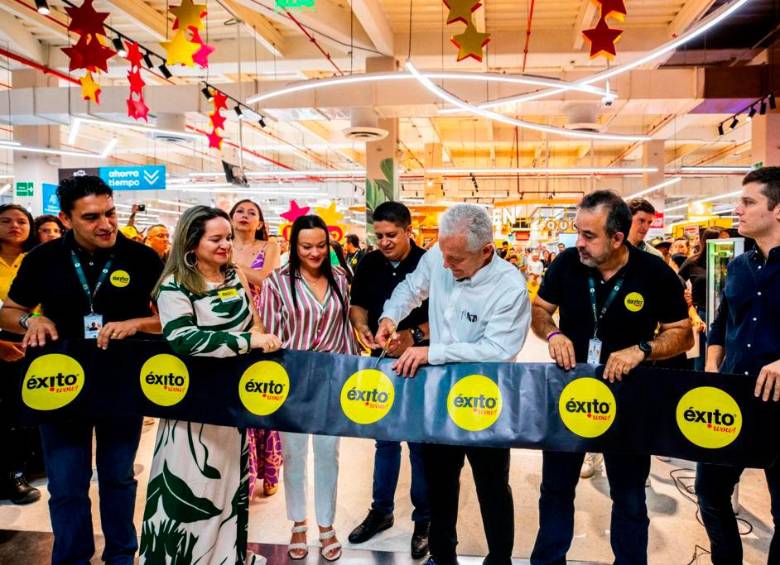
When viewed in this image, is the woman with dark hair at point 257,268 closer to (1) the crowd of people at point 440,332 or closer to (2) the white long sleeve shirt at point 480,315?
(1) the crowd of people at point 440,332

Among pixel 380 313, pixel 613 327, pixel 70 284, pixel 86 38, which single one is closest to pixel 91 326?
pixel 70 284

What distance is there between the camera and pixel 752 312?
1836 mm

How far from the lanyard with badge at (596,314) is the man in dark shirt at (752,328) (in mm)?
439

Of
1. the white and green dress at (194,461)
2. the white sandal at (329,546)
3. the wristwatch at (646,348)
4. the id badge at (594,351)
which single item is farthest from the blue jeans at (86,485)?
the wristwatch at (646,348)

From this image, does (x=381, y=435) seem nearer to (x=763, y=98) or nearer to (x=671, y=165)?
(x=763, y=98)

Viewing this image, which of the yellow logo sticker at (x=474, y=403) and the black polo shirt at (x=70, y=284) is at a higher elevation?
the black polo shirt at (x=70, y=284)

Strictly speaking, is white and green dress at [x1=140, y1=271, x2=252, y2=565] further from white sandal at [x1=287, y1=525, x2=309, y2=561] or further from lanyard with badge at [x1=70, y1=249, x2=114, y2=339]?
white sandal at [x1=287, y1=525, x2=309, y2=561]

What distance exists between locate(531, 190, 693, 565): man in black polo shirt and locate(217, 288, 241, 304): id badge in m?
1.18

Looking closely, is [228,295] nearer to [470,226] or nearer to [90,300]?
[90,300]

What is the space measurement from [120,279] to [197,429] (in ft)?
2.22

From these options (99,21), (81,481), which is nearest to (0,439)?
(81,481)

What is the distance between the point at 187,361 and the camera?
2.03 metres

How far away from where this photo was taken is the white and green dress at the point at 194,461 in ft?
6.02

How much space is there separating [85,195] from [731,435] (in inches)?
97.7
